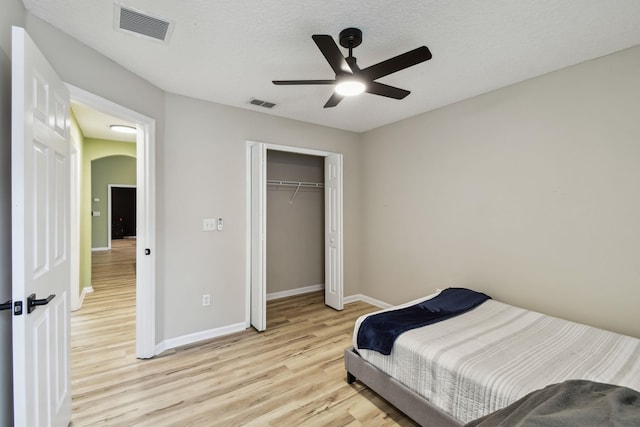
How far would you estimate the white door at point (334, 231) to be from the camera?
402 centimetres

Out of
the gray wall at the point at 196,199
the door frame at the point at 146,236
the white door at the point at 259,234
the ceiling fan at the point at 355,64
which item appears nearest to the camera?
the ceiling fan at the point at 355,64

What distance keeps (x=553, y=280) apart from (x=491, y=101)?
1.81 meters

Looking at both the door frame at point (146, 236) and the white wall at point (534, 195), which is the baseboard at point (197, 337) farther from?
the white wall at point (534, 195)

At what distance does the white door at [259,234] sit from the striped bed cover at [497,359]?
140 cm

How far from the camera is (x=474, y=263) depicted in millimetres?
3062

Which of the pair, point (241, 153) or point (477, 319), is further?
point (241, 153)

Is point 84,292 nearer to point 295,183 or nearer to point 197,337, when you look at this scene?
point 197,337

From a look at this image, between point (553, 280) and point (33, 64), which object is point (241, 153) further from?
point (553, 280)

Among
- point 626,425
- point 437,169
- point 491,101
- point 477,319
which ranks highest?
point 491,101

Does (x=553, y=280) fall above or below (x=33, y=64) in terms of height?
below

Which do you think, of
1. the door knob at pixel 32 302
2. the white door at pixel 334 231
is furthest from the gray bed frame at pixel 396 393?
the door knob at pixel 32 302

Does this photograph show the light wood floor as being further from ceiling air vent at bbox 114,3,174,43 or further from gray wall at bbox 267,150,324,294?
ceiling air vent at bbox 114,3,174,43

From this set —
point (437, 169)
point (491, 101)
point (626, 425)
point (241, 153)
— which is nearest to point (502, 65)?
point (491, 101)

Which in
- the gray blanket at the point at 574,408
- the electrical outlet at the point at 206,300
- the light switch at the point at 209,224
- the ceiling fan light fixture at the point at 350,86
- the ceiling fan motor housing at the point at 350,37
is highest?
the ceiling fan motor housing at the point at 350,37
